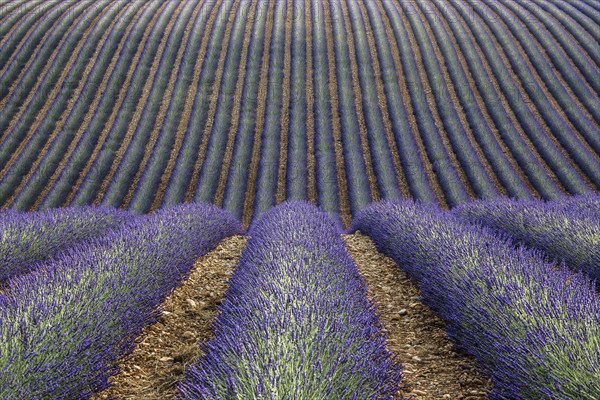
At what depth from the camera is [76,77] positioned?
1605 centimetres

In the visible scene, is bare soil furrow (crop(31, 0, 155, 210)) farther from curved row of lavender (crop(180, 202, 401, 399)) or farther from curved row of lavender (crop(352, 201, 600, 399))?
curved row of lavender (crop(352, 201, 600, 399))

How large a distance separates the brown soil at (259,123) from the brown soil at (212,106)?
123 cm

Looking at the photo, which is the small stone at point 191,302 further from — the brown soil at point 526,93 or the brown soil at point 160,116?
the brown soil at point 526,93

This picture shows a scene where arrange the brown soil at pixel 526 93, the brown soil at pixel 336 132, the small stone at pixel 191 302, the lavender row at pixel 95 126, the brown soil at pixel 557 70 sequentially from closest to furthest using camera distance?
the small stone at pixel 191 302, the brown soil at pixel 336 132, the lavender row at pixel 95 126, the brown soil at pixel 526 93, the brown soil at pixel 557 70

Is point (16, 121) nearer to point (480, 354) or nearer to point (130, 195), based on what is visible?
point (130, 195)

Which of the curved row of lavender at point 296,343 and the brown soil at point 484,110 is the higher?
the curved row of lavender at point 296,343

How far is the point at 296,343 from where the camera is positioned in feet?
8.27

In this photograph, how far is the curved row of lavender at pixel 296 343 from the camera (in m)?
2.17

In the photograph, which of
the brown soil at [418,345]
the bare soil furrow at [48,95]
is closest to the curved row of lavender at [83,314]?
the brown soil at [418,345]

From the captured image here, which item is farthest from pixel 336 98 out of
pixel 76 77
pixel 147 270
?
pixel 147 270

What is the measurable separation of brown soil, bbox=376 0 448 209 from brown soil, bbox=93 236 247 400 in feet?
24.0

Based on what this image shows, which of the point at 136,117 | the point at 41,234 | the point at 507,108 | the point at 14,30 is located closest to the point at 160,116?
the point at 136,117

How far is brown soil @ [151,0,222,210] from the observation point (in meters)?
12.5

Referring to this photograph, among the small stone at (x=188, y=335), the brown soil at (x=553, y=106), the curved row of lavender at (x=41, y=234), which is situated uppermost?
the small stone at (x=188, y=335)
